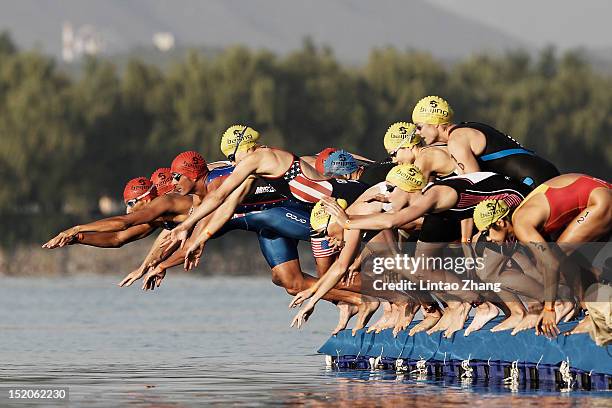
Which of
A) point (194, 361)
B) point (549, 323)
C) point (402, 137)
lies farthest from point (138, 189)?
point (549, 323)

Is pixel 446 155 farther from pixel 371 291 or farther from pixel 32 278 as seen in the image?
pixel 32 278

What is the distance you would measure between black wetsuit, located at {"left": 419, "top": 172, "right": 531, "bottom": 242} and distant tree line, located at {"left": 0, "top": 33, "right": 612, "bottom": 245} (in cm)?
5339

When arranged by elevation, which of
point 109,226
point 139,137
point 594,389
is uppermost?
point 139,137

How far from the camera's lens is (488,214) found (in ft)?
63.1

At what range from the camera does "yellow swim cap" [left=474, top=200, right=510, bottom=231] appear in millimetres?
19219

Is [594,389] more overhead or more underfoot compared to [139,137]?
more underfoot

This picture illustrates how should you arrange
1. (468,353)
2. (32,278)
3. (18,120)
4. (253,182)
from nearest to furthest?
(468,353)
(253,182)
(32,278)
(18,120)

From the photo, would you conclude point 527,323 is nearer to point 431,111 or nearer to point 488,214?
point 488,214

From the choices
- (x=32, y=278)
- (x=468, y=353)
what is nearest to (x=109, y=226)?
(x=468, y=353)

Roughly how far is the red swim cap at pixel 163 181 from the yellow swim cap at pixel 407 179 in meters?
4.81

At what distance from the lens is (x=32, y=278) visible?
218ft

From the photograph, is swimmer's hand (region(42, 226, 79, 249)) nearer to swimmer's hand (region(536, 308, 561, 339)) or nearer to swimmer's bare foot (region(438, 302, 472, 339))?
swimmer's bare foot (region(438, 302, 472, 339))

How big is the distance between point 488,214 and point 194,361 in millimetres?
5541

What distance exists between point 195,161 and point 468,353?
5097 millimetres
